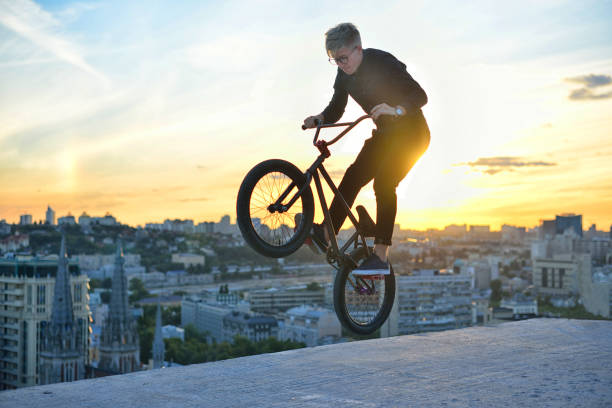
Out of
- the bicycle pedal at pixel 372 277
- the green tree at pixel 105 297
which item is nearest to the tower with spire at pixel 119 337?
the green tree at pixel 105 297

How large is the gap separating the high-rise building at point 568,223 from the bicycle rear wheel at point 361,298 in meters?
163

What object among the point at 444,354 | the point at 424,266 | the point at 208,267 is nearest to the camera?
the point at 444,354

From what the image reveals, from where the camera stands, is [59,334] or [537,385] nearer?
[537,385]

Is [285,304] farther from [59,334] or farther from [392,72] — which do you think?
[392,72]

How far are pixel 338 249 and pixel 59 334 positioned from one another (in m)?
62.6

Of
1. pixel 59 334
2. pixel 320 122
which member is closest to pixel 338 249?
pixel 320 122

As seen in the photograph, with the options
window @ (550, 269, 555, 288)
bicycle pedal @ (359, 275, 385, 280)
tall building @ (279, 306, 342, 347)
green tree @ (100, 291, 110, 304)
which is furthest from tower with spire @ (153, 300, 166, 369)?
window @ (550, 269, 555, 288)

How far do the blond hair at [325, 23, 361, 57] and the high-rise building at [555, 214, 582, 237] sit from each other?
6436 inches

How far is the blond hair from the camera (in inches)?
137

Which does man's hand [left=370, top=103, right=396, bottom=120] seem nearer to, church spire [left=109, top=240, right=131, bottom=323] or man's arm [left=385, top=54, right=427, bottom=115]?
man's arm [left=385, top=54, right=427, bottom=115]

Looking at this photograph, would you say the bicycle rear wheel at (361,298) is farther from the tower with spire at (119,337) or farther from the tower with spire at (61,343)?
the tower with spire at (119,337)

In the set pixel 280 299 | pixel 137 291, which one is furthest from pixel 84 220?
pixel 280 299

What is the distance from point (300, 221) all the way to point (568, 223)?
16928cm

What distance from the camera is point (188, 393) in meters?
4.45
